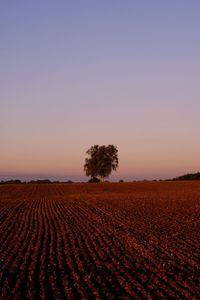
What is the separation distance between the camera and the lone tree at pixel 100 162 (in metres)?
117

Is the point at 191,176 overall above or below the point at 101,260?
above

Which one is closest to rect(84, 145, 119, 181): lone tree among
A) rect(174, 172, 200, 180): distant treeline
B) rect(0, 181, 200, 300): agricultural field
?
rect(174, 172, 200, 180): distant treeline

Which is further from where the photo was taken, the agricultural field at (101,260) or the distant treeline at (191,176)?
the distant treeline at (191,176)

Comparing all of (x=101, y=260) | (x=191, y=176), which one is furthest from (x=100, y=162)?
(x=101, y=260)

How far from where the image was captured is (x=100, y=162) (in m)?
116

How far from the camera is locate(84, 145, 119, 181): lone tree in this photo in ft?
382

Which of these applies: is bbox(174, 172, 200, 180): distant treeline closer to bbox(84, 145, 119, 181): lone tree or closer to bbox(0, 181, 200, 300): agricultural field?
bbox(84, 145, 119, 181): lone tree

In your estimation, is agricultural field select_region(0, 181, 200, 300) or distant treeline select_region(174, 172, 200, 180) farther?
distant treeline select_region(174, 172, 200, 180)

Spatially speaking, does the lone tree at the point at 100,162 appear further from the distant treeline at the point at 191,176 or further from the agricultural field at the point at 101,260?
the agricultural field at the point at 101,260

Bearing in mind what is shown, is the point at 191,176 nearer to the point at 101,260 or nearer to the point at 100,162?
the point at 100,162

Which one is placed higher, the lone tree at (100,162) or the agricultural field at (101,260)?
the lone tree at (100,162)

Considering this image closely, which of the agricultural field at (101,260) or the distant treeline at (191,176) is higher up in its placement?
the distant treeline at (191,176)

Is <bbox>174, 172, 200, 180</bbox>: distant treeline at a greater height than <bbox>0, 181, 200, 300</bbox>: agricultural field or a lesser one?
greater

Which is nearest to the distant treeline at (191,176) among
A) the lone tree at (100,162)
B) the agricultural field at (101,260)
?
the lone tree at (100,162)
